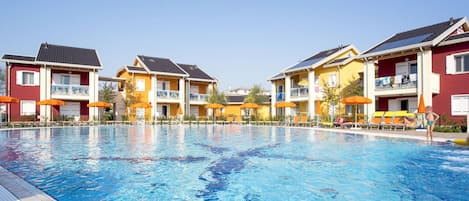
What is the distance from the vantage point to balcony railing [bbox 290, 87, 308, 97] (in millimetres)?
30297

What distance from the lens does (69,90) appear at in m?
28.3

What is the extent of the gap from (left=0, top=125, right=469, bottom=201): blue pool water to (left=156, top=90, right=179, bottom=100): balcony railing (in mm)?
22118

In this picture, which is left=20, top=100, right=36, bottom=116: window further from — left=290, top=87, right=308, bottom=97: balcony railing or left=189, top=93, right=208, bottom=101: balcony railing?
left=290, top=87, right=308, bottom=97: balcony railing

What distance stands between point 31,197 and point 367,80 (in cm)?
2196

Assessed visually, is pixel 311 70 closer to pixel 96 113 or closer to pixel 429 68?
pixel 429 68

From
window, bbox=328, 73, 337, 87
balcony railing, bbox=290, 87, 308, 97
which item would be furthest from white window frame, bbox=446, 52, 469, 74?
balcony railing, bbox=290, 87, 308, 97

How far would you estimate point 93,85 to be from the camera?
29484mm

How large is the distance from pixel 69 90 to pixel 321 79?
21.9 meters

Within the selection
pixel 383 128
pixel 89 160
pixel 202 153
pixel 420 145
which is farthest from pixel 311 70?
pixel 89 160

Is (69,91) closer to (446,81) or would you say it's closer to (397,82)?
(397,82)

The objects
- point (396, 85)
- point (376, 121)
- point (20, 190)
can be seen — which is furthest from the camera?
point (396, 85)

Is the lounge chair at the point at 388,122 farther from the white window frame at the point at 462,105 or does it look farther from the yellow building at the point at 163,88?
the yellow building at the point at 163,88

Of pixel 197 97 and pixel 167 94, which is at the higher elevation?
pixel 167 94

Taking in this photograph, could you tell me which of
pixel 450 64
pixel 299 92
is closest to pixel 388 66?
pixel 450 64
